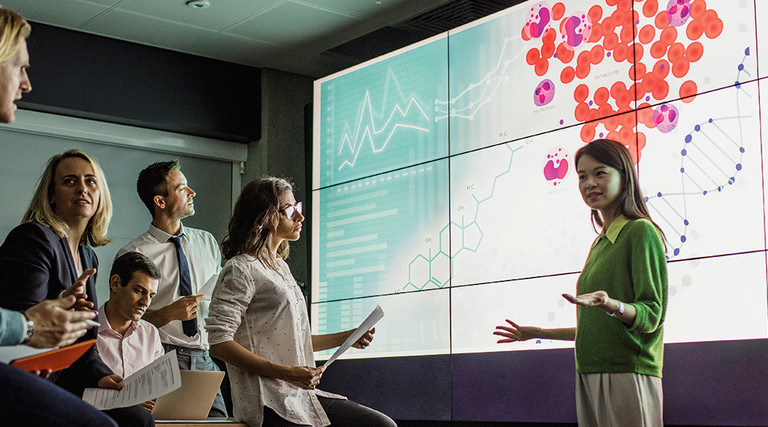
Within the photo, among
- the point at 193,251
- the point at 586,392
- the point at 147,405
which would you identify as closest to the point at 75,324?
the point at 147,405

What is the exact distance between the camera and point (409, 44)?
497 centimetres

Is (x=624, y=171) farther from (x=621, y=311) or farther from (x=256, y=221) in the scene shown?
(x=256, y=221)

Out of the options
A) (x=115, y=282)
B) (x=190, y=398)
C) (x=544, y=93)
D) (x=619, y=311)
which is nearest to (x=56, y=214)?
(x=115, y=282)

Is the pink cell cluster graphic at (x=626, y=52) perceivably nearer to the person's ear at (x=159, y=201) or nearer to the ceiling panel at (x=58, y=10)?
the person's ear at (x=159, y=201)

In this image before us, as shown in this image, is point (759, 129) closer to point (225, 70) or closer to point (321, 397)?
point (321, 397)

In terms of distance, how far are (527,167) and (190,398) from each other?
2.04 metres

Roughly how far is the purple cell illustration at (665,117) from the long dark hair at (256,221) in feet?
5.54

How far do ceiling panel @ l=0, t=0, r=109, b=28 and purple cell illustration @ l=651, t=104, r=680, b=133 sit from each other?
319 cm

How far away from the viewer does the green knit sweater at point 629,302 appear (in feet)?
8.68

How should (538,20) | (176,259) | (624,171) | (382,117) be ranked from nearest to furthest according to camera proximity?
(624,171) < (176,259) < (538,20) < (382,117)

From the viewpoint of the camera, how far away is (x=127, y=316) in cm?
294

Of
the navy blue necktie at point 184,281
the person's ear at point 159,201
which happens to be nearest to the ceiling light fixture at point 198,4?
the person's ear at point 159,201

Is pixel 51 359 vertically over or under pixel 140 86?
under

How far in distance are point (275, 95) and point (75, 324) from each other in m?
4.69
